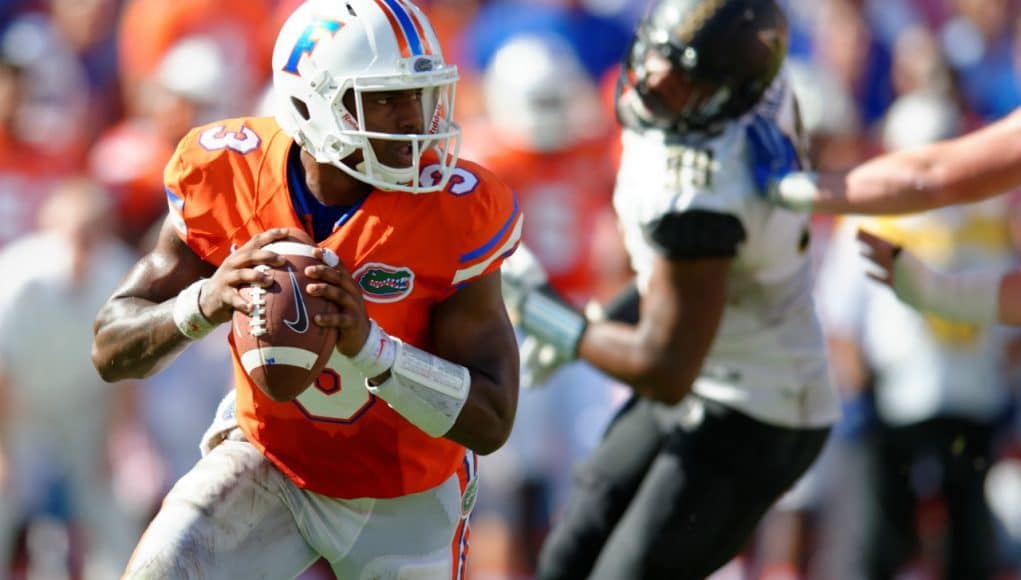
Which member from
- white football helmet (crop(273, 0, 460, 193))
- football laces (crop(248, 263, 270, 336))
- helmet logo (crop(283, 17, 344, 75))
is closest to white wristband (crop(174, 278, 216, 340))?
football laces (crop(248, 263, 270, 336))

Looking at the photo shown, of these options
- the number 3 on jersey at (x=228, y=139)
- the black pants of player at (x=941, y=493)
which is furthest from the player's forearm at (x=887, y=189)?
the black pants of player at (x=941, y=493)

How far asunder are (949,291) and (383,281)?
4.16 feet

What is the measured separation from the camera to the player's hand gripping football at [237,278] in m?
3.23

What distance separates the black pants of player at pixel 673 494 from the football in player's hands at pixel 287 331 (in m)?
1.19

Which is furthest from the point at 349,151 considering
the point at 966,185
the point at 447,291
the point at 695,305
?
the point at 966,185

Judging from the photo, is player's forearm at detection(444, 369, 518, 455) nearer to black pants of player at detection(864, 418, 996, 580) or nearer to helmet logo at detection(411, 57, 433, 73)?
helmet logo at detection(411, 57, 433, 73)

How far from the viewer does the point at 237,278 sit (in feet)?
10.7

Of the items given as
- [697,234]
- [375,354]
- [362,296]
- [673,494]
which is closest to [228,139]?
[362,296]

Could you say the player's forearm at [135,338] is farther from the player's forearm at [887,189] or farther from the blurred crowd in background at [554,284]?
the blurred crowd in background at [554,284]

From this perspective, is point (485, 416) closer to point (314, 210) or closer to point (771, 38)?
point (314, 210)

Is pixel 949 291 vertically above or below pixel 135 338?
below

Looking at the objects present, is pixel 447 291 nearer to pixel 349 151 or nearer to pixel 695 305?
pixel 349 151

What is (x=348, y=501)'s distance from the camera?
11.9 feet

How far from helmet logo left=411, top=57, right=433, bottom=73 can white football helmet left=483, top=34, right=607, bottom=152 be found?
3.37 m
